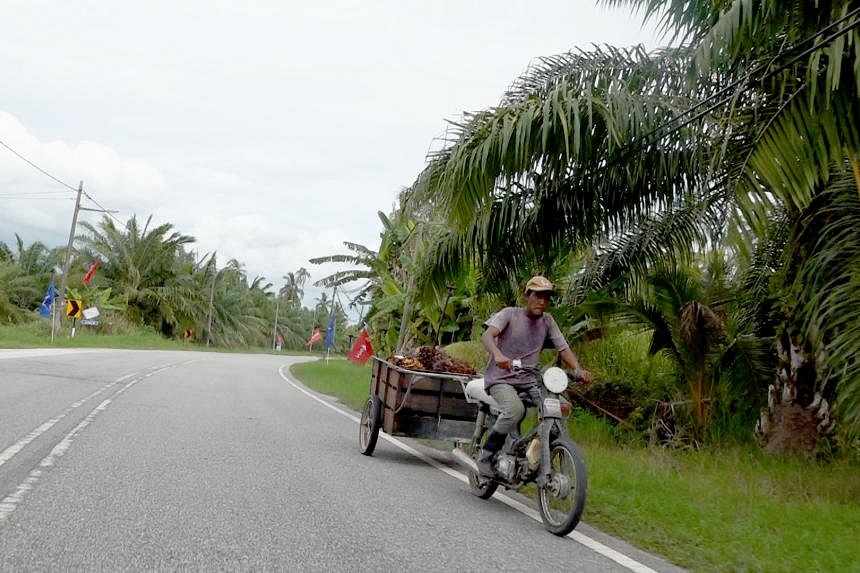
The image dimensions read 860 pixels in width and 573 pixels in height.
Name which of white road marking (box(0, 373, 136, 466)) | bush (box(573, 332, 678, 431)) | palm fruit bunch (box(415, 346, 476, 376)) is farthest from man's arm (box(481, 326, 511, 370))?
bush (box(573, 332, 678, 431))

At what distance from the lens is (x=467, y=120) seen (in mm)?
9352

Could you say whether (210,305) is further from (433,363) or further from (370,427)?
(433,363)

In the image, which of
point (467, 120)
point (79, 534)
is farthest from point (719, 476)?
point (79, 534)

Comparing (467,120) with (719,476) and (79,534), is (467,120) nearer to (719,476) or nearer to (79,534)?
(719,476)

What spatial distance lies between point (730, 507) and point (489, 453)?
2.04 m

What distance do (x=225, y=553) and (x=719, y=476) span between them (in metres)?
5.69

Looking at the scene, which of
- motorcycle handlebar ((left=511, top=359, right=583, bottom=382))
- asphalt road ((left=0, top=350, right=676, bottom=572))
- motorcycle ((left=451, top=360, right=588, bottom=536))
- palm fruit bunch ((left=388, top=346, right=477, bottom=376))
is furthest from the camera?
palm fruit bunch ((left=388, top=346, right=477, bottom=376))

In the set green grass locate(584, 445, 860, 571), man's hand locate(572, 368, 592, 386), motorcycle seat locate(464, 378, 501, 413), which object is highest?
man's hand locate(572, 368, 592, 386)

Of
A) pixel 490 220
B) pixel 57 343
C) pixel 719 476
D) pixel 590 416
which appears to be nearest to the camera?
pixel 719 476

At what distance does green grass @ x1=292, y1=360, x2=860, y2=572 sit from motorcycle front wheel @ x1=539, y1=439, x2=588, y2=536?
1.55 feet

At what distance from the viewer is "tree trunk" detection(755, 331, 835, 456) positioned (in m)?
9.55

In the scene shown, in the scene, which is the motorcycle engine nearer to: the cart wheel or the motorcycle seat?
the motorcycle seat

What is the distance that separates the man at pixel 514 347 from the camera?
6.47m

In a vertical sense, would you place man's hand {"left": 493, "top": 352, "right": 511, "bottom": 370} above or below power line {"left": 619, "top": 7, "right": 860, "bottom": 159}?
below
